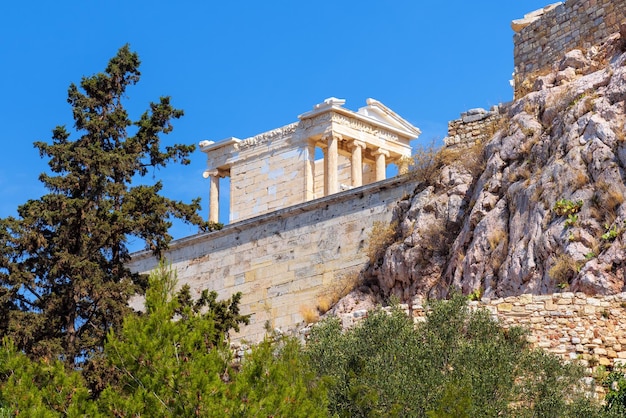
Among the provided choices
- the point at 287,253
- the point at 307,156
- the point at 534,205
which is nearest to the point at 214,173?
the point at 307,156

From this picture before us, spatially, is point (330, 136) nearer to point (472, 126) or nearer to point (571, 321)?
point (472, 126)

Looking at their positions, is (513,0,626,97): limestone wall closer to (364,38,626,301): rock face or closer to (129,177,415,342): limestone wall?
(364,38,626,301): rock face

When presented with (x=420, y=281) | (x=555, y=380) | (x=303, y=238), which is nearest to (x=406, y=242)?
(x=420, y=281)

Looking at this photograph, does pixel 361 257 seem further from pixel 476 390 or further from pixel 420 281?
pixel 476 390

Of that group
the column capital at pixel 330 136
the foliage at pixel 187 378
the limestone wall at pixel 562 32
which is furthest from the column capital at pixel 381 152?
the foliage at pixel 187 378

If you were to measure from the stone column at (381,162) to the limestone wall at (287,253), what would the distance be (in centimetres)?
718

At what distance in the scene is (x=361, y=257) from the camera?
3178 cm

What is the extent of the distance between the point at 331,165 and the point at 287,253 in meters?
6.56

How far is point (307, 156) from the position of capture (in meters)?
39.9

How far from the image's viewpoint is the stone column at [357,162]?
40.1m

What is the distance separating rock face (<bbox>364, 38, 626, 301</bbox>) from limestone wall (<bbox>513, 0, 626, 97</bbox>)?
75 centimetres

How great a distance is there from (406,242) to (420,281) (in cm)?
111

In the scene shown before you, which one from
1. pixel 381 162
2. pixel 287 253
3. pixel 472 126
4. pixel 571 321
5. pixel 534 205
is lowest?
pixel 571 321

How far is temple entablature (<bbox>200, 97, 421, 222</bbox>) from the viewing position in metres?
39.8
